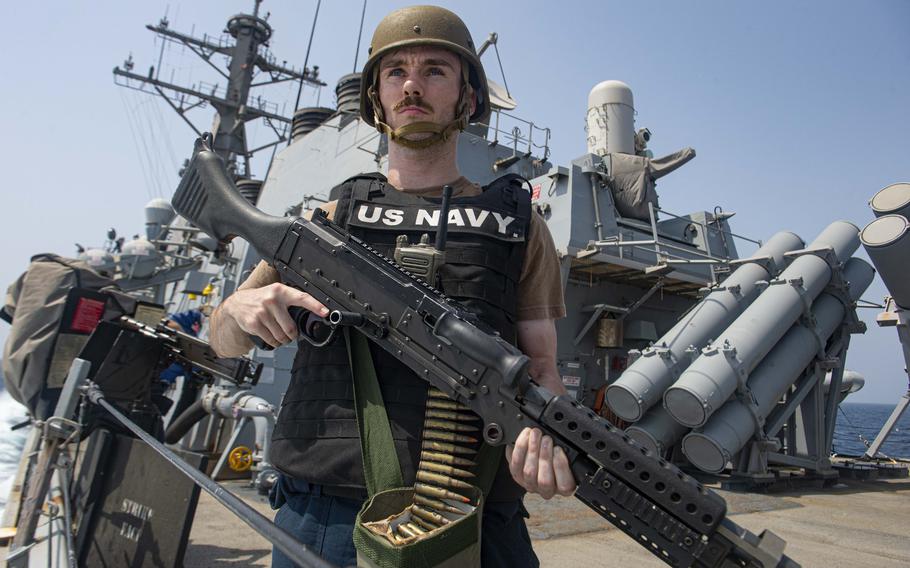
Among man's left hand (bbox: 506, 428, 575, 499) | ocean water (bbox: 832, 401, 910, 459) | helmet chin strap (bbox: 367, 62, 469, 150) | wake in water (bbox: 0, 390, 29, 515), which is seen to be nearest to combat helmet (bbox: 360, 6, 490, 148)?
helmet chin strap (bbox: 367, 62, 469, 150)

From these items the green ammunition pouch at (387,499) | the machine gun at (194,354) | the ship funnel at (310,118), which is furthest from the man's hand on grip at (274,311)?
the ship funnel at (310,118)

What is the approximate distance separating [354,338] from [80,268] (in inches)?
120

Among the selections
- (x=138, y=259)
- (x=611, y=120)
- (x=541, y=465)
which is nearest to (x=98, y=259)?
(x=138, y=259)

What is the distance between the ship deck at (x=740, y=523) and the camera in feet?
11.2

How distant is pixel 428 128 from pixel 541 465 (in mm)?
924

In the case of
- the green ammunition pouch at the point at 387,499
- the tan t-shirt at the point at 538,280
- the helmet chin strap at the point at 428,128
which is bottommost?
the green ammunition pouch at the point at 387,499

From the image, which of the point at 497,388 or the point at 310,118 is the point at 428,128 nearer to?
the point at 497,388

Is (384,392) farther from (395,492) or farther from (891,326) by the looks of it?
(891,326)

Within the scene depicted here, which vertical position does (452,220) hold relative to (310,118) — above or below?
below

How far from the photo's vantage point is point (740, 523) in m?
4.50

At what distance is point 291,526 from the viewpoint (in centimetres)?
133

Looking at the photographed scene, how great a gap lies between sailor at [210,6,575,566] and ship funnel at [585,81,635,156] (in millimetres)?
9598

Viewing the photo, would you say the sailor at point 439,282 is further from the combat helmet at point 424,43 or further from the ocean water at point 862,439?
the ocean water at point 862,439

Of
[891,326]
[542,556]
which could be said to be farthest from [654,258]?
[542,556]
